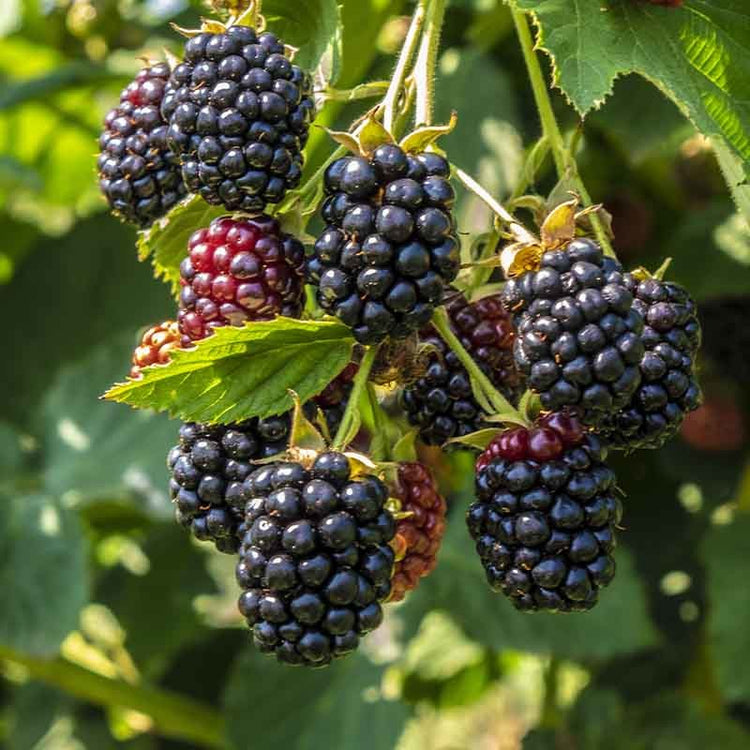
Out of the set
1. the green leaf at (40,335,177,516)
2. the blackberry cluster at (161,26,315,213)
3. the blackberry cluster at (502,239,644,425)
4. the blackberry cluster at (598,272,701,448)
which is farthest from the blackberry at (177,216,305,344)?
the green leaf at (40,335,177,516)

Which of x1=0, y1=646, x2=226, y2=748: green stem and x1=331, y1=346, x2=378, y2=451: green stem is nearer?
x1=331, y1=346, x2=378, y2=451: green stem

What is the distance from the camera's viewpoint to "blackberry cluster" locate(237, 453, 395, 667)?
1.29 metres

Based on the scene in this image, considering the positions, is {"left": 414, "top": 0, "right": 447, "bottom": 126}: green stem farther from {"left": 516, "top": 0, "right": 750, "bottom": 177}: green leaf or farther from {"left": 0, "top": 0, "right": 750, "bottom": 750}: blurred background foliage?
{"left": 0, "top": 0, "right": 750, "bottom": 750}: blurred background foliage

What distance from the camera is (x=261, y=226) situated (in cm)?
145

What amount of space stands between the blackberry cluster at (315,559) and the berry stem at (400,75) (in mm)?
391

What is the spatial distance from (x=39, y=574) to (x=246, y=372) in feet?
4.40

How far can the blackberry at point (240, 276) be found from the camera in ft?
4.61

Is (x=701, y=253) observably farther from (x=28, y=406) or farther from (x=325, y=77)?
(x=28, y=406)

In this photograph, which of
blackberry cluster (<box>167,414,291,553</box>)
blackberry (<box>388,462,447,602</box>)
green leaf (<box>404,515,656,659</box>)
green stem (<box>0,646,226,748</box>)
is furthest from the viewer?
green stem (<box>0,646,226,748</box>)

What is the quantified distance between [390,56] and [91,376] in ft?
3.44

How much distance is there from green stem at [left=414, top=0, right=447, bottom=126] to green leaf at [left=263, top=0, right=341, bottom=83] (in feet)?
0.42

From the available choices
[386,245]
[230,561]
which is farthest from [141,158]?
[230,561]

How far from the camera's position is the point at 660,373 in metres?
1.40

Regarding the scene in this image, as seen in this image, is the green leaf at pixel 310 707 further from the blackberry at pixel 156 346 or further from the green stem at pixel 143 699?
the blackberry at pixel 156 346
